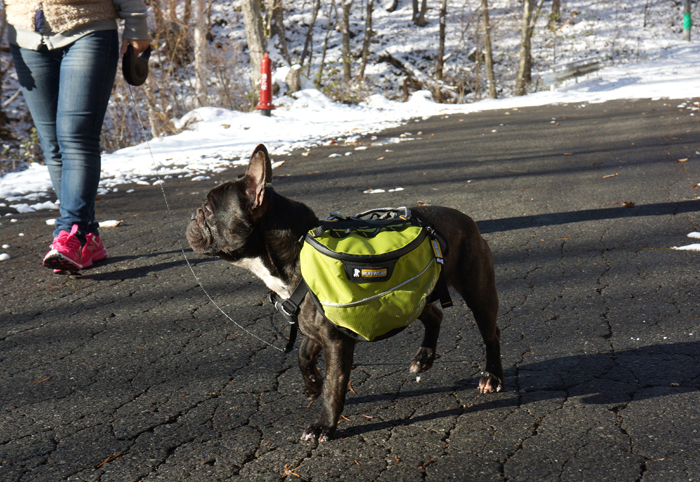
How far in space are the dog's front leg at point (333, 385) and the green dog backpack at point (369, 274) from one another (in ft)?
0.28

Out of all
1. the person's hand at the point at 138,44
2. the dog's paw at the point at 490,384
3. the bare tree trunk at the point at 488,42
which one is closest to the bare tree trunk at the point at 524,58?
the bare tree trunk at the point at 488,42

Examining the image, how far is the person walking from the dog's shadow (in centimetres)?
287

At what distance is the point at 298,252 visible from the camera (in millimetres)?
2520

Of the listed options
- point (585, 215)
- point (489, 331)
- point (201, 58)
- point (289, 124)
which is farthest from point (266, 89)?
point (489, 331)

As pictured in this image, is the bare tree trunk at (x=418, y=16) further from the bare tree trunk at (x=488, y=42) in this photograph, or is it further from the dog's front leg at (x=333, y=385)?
the dog's front leg at (x=333, y=385)

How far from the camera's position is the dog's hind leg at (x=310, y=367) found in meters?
2.71

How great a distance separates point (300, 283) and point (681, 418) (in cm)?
184

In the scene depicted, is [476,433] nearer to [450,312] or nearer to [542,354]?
[542,354]

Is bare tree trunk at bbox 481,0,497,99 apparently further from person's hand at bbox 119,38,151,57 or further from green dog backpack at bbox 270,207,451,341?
green dog backpack at bbox 270,207,451,341

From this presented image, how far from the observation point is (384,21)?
36656 mm

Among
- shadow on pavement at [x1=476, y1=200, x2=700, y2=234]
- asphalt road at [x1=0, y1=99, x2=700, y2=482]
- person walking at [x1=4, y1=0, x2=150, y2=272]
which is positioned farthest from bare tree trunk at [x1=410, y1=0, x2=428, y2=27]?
person walking at [x1=4, y1=0, x2=150, y2=272]

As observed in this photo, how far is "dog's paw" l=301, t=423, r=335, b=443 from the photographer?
7.97ft

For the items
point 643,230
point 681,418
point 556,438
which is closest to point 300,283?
point 556,438

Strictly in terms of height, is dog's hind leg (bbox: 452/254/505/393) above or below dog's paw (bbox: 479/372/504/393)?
above
